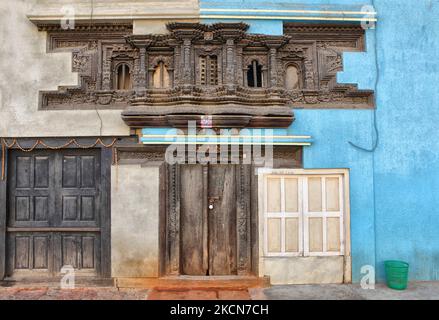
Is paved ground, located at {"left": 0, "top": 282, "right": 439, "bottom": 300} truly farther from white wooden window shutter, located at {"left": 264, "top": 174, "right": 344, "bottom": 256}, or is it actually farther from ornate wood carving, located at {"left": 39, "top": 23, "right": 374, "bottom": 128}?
ornate wood carving, located at {"left": 39, "top": 23, "right": 374, "bottom": 128}

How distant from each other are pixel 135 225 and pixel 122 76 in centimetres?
253

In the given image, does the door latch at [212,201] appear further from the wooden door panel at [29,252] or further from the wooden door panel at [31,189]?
the wooden door panel at [29,252]

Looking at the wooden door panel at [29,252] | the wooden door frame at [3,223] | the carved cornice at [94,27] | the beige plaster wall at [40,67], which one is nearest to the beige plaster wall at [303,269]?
the beige plaster wall at [40,67]

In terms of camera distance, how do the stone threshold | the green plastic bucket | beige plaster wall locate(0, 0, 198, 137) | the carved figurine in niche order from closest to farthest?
the green plastic bucket → the stone threshold → beige plaster wall locate(0, 0, 198, 137) → the carved figurine in niche

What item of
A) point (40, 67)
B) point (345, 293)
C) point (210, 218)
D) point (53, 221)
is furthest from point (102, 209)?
point (345, 293)

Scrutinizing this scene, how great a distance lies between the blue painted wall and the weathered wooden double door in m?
1.28

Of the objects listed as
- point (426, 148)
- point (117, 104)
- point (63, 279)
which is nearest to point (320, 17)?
point (426, 148)

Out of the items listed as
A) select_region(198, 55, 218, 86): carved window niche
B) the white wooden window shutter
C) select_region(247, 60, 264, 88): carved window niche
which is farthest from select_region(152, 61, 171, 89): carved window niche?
the white wooden window shutter

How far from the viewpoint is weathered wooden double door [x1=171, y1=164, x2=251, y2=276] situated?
20.6ft

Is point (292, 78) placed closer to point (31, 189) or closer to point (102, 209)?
point (102, 209)

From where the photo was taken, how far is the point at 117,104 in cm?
630

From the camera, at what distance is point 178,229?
621 centimetres

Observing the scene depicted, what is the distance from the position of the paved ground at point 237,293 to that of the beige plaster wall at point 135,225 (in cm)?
37

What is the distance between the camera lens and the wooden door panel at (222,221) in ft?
20.7
